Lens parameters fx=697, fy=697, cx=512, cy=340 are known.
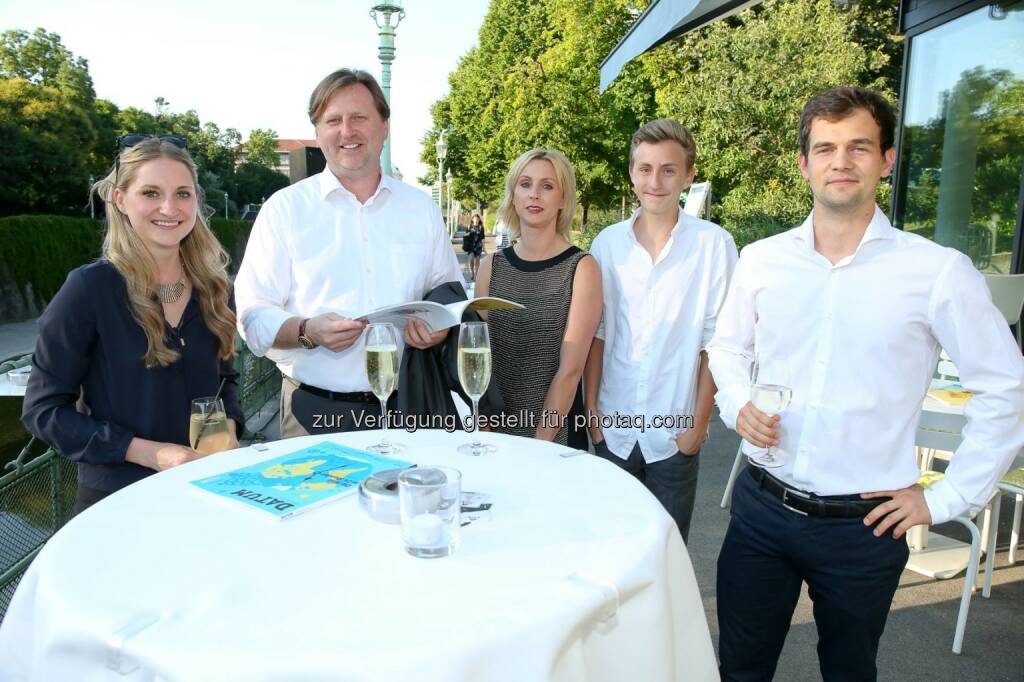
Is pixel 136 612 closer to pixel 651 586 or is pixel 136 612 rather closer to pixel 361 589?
pixel 361 589

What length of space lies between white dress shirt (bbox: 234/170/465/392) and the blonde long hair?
217 mm

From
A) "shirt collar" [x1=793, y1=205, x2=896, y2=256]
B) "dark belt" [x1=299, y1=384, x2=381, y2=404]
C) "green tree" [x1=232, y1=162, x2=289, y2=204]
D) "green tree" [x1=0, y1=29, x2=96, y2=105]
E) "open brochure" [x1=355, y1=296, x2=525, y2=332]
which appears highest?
"green tree" [x1=0, y1=29, x2=96, y2=105]

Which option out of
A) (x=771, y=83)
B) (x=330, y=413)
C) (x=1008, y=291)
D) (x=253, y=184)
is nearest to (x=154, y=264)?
(x=330, y=413)

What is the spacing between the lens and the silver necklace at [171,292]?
2.40 meters

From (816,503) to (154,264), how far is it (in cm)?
226

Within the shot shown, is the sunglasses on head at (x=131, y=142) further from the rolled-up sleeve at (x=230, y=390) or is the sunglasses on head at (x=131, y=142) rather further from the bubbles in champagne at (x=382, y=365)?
the bubbles in champagne at (x=382, y=365)

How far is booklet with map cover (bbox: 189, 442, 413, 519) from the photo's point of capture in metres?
1.67

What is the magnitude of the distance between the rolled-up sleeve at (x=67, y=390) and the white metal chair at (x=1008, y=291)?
536 cm

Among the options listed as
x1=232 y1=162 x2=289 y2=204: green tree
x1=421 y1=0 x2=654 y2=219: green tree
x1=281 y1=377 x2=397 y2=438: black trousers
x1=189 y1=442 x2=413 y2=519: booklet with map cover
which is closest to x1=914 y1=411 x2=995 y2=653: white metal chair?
x1=281 y1=377 x2=397 y2=438: black trousers

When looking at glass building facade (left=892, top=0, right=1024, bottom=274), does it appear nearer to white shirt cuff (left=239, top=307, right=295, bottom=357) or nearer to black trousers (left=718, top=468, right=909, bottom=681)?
black trousers (left=718, top=468, right=909, bottom=681)

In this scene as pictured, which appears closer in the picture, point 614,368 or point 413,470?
point 413,470

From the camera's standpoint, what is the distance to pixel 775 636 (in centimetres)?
227

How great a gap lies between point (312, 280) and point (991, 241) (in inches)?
246

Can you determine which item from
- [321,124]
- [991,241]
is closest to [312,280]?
[321,124]
